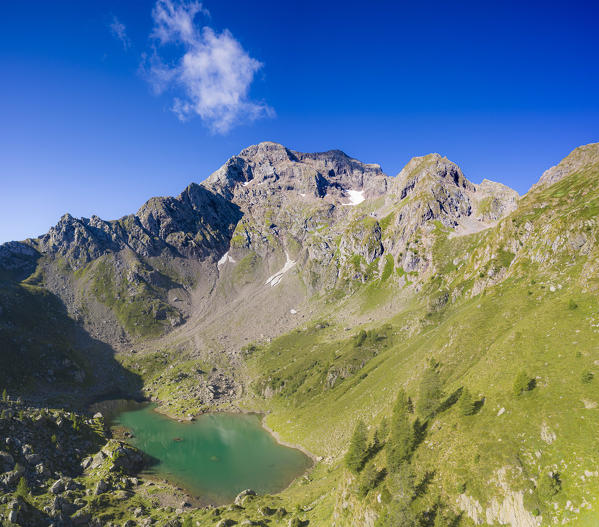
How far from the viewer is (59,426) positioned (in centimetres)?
8331

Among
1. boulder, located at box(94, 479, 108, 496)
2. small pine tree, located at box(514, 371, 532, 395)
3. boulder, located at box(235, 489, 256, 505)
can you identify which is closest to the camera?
small pine tree, located at box(514, 371, 532, 395)

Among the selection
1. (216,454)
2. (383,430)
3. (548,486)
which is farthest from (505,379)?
(216,454)

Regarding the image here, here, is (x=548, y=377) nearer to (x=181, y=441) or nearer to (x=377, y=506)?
(x=377, y=506)

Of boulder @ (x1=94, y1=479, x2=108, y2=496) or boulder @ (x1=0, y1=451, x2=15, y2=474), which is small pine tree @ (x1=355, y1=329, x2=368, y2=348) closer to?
boulder @ (x1=94, y1=479, x2=108, y2=496)

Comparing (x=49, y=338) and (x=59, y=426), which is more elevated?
(x=49, y=338)

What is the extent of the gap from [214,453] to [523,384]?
3618 inches

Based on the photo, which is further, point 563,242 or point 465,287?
point 465,287

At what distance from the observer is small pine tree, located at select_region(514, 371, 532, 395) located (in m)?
41.5

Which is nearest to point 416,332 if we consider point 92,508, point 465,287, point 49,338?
point 465,287

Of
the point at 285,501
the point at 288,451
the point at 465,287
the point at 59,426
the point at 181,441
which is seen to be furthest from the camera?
the point at 465,287

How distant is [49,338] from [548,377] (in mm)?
213437

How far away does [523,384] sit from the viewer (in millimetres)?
41469

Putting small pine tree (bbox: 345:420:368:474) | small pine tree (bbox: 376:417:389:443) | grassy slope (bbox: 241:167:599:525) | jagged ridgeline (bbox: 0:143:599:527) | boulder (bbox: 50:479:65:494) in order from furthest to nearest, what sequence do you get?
1. boulder (bbox: 50:479:65:494)
2. small pine tree (bbox: 376:417:389:443)
3. small pine tree (bbox: 345:420:368:474)
4. jagged ridgeline (bbox: 0:143:599:527)
5. grassy slope (bbox: 241:167:599:525)

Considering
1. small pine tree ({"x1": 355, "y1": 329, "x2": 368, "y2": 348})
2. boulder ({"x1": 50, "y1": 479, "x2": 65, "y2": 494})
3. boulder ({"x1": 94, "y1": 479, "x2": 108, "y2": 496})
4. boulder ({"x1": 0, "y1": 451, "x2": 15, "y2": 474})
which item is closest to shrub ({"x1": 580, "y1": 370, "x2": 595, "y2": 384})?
boulder ({"x1": 94, "y1": 479, "x2": 108, "y2": 496})
